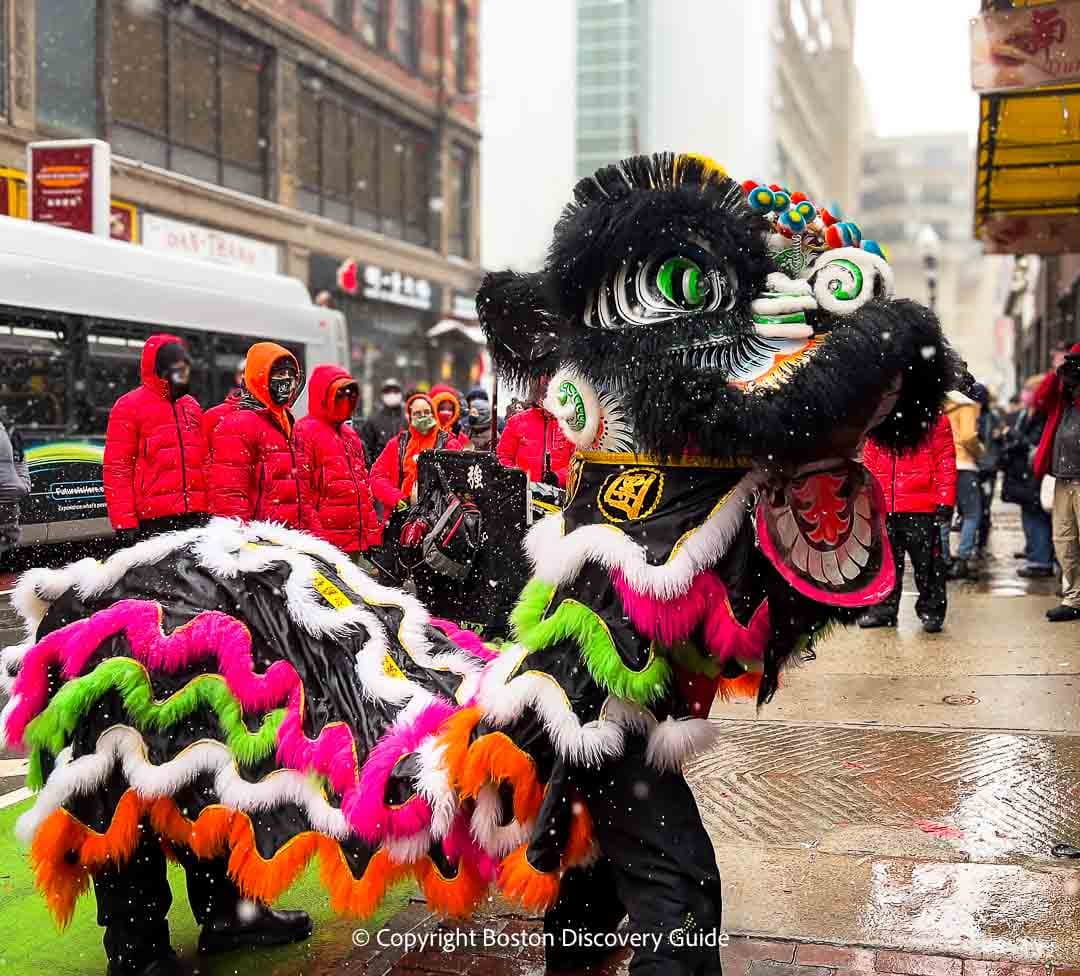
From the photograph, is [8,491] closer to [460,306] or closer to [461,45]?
[460,306]

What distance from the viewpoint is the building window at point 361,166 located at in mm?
29547

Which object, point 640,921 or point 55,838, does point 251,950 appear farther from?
point 640,921

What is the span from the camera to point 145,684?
3287 millimetres

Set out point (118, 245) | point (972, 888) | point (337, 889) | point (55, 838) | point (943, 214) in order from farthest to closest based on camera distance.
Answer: point (943, 214), point (118, 245), point (972, 888), point (55, 838), point (337, 889)

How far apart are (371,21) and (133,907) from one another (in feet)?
104

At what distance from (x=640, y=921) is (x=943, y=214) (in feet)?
440

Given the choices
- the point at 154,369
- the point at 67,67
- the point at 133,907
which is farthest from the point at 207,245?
the point at 133,907

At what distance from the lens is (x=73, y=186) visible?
17250 millimetres

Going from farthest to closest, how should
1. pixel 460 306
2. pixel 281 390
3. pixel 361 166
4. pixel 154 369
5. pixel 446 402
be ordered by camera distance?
pixel 460 306 → pixel 361 166 → pixel 446 402 → pixel 154 369 → pixel 281 390

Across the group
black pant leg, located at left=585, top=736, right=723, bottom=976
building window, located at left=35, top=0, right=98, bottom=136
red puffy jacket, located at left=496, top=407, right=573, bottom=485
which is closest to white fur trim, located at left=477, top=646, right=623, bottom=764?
black pant leg, located at left=585, top=736, right=723, bottom=976

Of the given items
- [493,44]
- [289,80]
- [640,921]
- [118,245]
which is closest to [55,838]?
[640,921]

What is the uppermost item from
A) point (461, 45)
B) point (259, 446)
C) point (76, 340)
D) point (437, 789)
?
point (461, 45)

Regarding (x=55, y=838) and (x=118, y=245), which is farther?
(x=118, y=245)

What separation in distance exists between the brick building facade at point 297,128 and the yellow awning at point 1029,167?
14.4 meters
